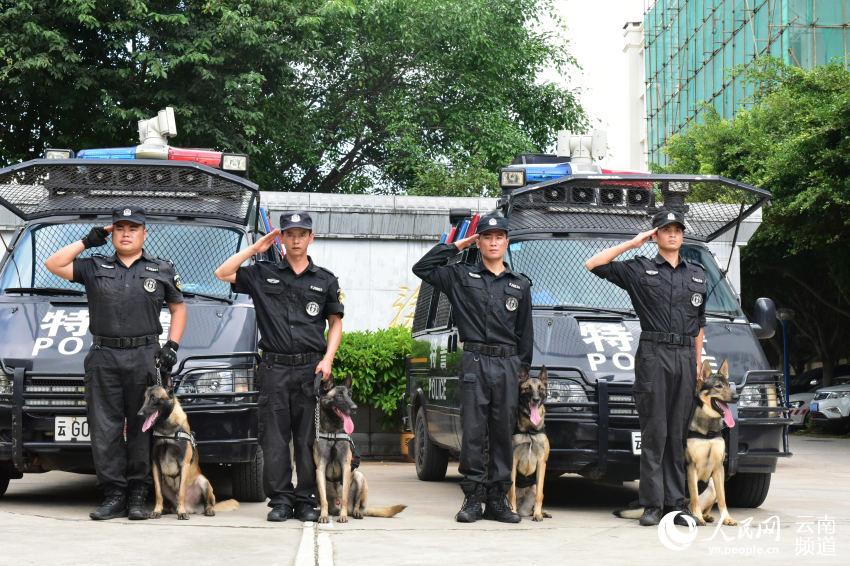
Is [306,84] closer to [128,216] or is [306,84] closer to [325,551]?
[128,216]

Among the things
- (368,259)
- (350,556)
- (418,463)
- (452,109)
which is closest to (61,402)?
(350,556)

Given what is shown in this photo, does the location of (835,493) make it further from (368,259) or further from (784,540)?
(368,259)

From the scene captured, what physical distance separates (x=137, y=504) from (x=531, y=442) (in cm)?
Answer: 259

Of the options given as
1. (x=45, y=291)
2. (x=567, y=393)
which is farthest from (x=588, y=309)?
(x=45, y=291)

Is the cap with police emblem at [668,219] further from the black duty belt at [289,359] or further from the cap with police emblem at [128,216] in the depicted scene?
the cap with police emblem at [128,216]

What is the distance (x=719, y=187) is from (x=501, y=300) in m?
2.14

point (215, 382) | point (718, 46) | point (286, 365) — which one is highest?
point (718, 46)

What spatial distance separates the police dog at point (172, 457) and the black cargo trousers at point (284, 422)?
0.47 metres

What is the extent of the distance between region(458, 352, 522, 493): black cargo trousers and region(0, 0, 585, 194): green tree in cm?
1570

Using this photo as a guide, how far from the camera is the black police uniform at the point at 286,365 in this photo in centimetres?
787

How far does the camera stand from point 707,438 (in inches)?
309

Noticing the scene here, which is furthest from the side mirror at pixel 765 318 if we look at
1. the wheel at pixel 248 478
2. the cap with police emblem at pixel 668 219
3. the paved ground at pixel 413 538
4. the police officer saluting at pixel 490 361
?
the wheel at pixel 248 478

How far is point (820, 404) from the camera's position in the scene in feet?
80.3

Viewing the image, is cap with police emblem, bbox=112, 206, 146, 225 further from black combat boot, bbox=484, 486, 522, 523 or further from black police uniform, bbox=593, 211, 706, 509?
black police uniform, bbox=593, 211, 706, 509
